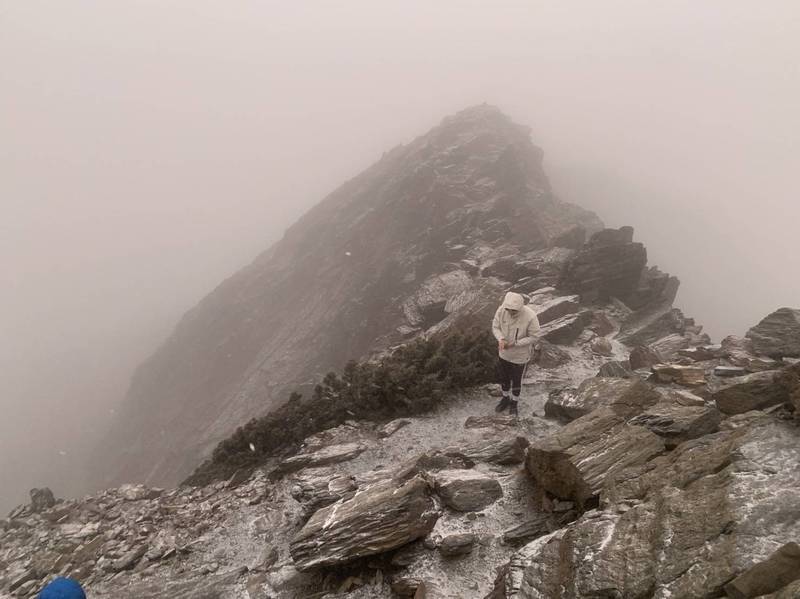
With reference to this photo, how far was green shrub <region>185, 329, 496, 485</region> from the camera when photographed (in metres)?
13.2

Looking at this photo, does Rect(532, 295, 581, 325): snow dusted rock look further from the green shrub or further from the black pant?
the black pant

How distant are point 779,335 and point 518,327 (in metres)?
8.95

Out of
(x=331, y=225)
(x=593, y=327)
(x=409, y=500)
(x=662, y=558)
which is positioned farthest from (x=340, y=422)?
(x=331, y=225)

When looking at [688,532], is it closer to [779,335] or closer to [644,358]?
[644,358]

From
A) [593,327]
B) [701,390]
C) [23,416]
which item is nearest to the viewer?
[701,390]

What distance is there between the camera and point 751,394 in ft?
27.8

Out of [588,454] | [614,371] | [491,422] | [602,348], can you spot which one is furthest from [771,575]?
[602,348]

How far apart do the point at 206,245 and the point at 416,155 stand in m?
114

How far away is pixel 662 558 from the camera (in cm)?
535

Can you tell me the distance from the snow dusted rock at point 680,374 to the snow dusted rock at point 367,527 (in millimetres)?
8184

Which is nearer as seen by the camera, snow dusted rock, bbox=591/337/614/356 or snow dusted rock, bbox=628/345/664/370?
snow dusted rock, bbox=628/345/664/370

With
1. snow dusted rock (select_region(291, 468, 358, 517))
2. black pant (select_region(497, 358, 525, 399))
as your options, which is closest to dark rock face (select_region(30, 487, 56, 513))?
snow dusted rock (select_region(291, 468, 358, 517))

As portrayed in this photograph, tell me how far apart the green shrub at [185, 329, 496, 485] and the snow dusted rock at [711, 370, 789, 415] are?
7.08 m

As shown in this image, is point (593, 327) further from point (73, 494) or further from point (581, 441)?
point (73, 494)
